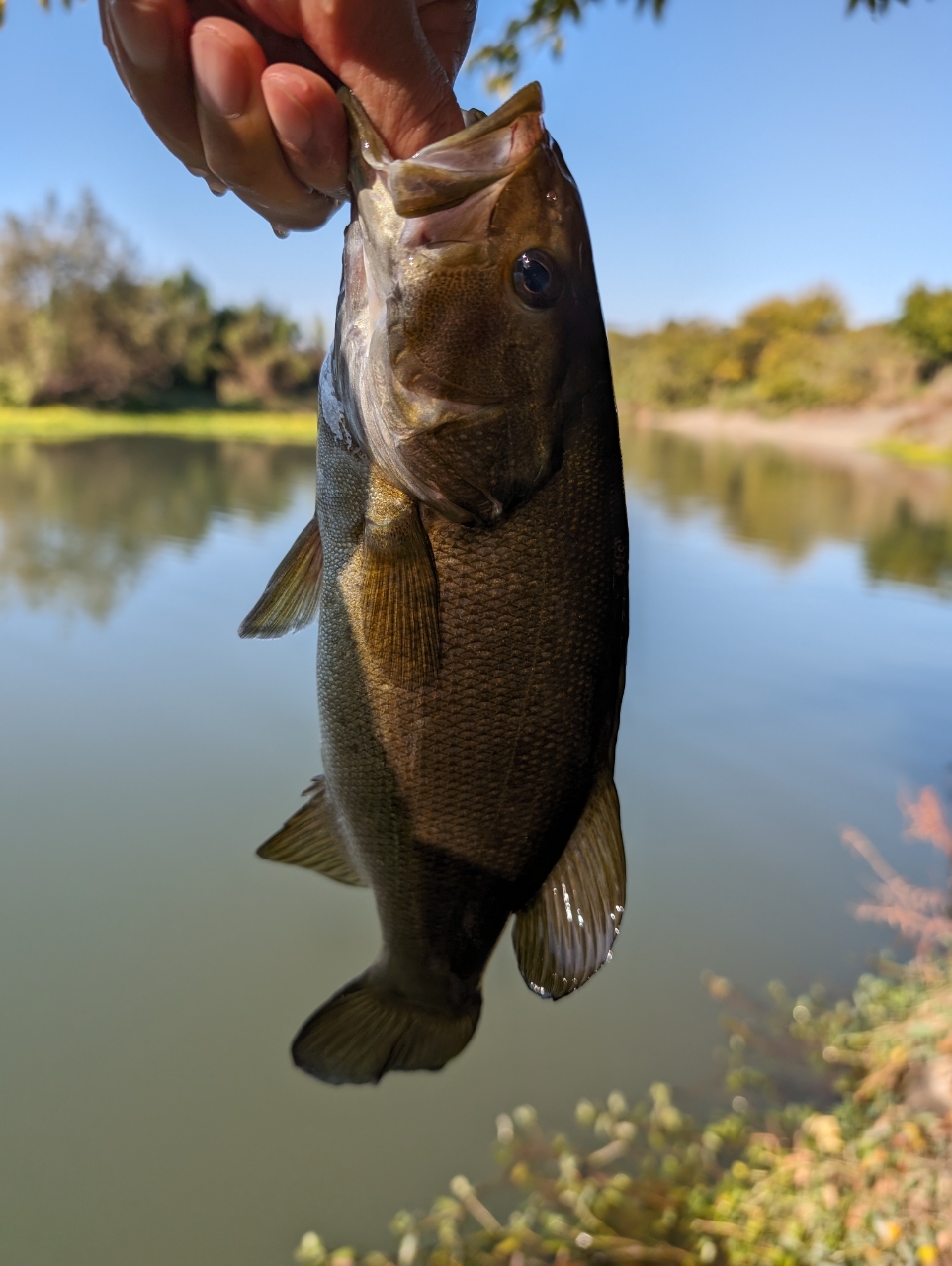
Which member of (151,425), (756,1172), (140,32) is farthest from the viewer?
(151,425)

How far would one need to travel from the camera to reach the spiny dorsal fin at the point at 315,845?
148 cm

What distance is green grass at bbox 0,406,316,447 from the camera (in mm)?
26391

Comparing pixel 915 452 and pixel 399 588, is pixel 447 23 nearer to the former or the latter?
pixel 399 588

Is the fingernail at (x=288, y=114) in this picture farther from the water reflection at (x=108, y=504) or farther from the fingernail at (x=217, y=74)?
the water reflection at (x=108, y=504)

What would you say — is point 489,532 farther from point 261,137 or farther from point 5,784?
point 5,784

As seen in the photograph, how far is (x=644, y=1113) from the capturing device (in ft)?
13.0

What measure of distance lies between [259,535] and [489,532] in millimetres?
12278

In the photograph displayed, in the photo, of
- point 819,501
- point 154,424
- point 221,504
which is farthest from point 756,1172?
point 154,424

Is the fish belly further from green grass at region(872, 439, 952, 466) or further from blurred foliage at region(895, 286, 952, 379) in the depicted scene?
blurred foliage at region(895, 286, 952, 379)

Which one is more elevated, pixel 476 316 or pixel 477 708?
pixel 476 316

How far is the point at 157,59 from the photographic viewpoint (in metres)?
1.10

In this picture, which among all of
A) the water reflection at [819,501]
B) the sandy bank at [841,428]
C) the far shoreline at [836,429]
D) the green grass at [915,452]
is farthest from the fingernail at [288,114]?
the sandy bank at [841,428]

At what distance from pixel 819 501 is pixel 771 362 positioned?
37.2 meters

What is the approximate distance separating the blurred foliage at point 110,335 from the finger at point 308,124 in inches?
1250
